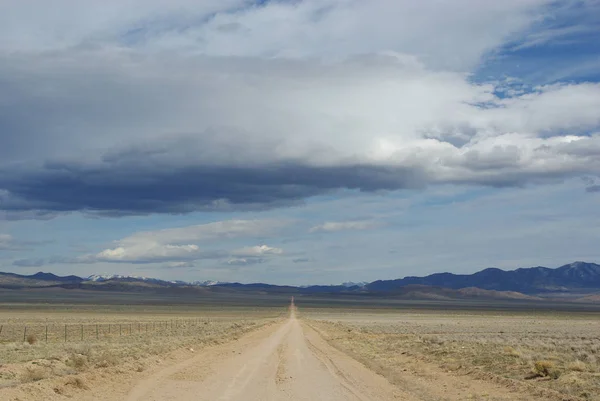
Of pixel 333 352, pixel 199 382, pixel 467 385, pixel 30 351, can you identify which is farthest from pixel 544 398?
pixel 30 351

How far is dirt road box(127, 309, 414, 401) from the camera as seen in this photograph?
55.2 feet

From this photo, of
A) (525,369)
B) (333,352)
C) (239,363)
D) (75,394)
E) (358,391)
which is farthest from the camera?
(333,352)

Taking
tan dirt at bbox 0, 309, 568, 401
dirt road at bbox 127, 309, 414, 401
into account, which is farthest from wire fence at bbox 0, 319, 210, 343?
tan dirt at bbox 0, 309, 568, 401

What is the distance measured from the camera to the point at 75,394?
55.4 feet

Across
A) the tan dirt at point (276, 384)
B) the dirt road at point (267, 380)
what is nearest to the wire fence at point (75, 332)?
the dirt road at point (267, 380)

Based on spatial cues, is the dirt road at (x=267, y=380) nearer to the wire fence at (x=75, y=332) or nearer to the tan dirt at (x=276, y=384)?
the tan dirt at (x=276, y=384)

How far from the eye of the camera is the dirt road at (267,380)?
16.8 metres

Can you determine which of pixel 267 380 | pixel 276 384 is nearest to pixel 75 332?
pixel 267 380

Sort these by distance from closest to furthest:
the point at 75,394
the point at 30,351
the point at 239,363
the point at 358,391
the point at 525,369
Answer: the point at 75,394 < the point at 358,391 < the point at 525,369 < the point at 239,363 < the point at 30,351

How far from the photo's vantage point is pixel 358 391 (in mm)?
18094

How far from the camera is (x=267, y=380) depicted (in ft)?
65.6

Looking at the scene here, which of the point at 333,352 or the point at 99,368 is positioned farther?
the point at 333,352

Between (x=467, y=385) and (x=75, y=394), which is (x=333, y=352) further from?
(x=75, y=394)

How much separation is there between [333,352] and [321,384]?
532 inches
